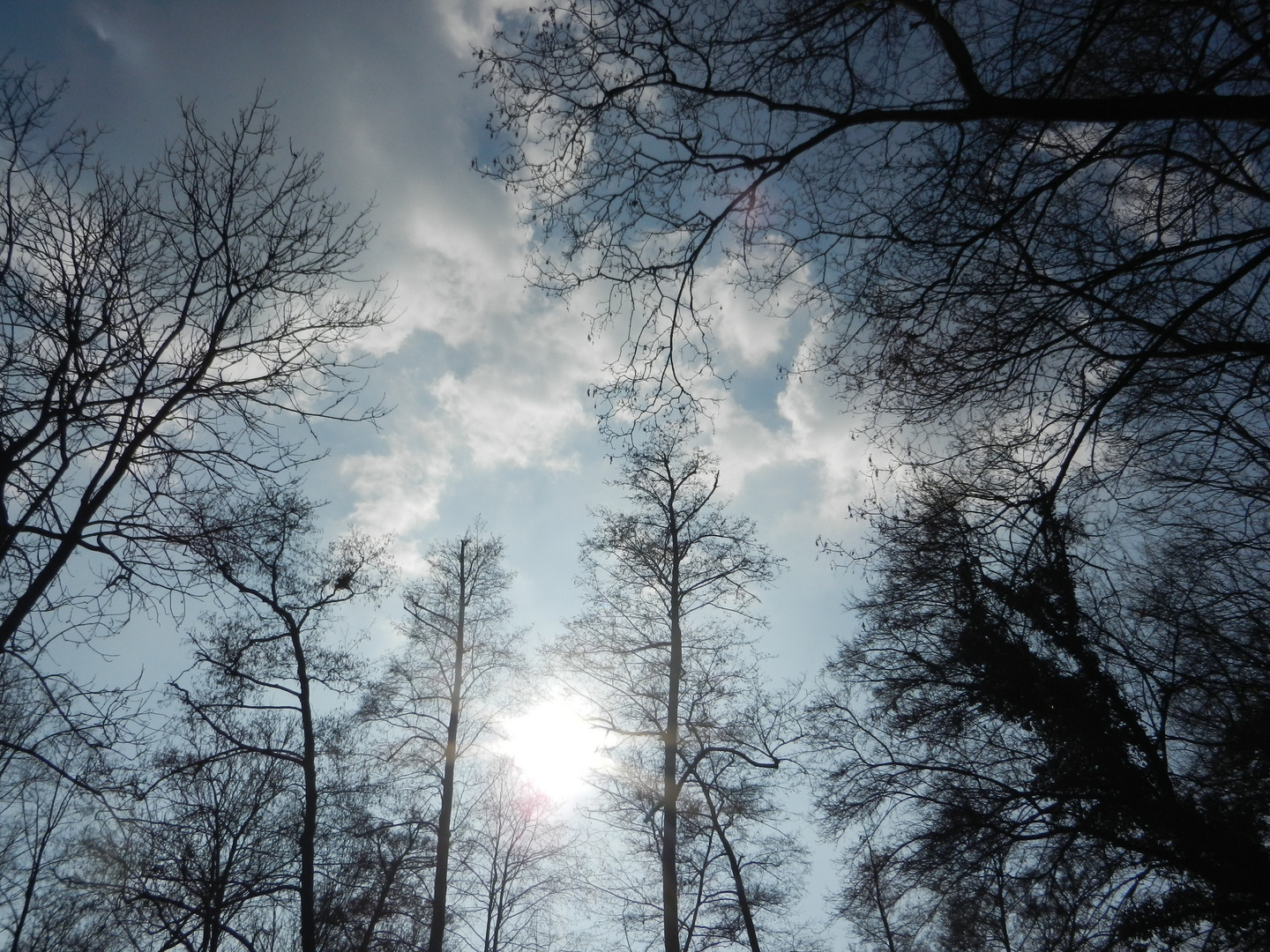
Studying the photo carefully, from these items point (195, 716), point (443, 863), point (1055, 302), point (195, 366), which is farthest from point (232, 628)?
point (1055, 302)

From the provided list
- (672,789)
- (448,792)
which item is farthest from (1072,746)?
(448,792)

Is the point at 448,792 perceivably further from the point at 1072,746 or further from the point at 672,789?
the point at 1072,746

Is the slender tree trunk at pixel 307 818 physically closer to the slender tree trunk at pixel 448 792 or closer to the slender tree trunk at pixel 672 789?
the slender tree trunk at pixel 448 792

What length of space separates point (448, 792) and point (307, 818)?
2753mm

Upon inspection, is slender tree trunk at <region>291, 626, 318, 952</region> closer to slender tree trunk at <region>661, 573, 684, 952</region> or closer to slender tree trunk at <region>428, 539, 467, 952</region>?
slender tree trunk at <region>428, 539, 467, 952</region>

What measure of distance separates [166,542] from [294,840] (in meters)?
7.85

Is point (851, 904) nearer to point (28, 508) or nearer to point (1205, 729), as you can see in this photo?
point (1205, 729)

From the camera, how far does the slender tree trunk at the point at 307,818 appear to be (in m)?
8.54

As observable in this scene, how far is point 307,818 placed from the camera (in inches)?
354

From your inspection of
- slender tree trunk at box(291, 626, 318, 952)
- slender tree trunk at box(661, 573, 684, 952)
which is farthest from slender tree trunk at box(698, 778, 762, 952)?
slender tree trunk at box(291, 626, 318, 952)

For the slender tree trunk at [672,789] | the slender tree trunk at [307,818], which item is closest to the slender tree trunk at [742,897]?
the slender tree trunk at [672,789]

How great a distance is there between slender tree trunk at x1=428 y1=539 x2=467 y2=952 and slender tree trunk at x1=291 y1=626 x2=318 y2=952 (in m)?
1.82

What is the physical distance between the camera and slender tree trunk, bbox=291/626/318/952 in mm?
8539

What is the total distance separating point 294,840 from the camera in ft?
31.6
